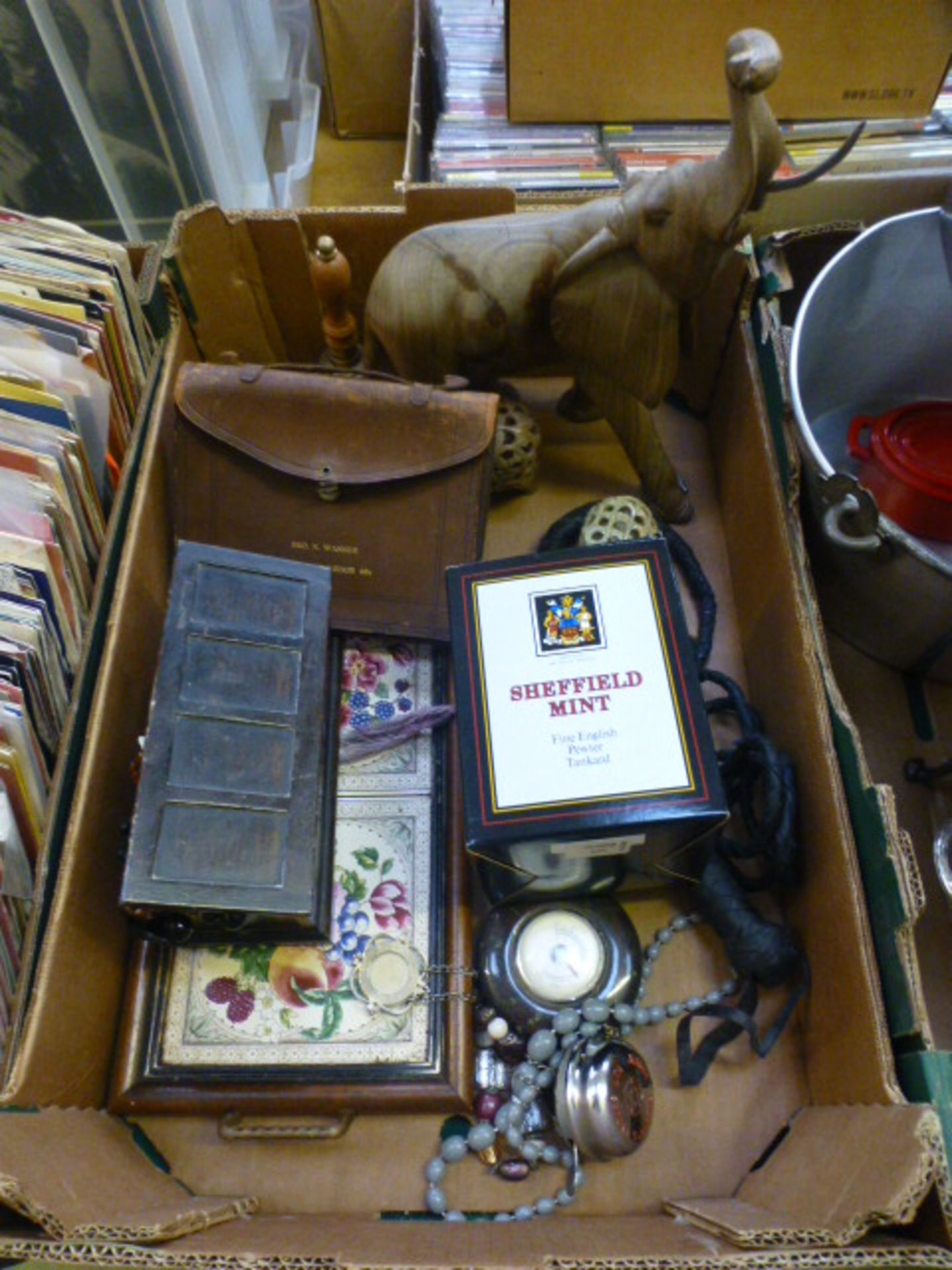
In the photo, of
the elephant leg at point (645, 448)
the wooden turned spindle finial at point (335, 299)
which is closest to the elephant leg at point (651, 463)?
the elephant leg at point (645, 448)

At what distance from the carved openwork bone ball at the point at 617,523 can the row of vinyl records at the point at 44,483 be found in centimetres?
52

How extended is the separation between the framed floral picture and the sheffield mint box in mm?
116

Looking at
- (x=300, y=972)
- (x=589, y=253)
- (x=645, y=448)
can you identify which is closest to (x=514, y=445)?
(x=645, y=448)

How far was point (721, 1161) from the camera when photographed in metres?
0.88

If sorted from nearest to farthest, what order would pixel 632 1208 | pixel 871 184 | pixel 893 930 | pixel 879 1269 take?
1. pixel 879 1269
2. pixel 893 930
3. pixel 632 1208
4. pixel 871 184

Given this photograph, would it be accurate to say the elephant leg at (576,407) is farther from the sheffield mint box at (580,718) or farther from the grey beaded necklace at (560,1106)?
the grey beaded necklace at (560,1106)

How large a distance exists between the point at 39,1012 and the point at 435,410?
2.13 feet

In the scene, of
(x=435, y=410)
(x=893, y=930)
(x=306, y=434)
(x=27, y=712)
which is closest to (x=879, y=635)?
(x=893, y=930)

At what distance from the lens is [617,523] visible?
1.05 metres

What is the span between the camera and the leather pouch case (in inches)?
38.7

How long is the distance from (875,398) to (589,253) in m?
0.50

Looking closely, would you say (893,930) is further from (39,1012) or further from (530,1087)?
(39,1012)

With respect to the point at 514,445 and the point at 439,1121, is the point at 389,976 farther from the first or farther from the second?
the point at 514,445

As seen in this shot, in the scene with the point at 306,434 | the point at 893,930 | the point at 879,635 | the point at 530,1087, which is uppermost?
the point at 306,434
